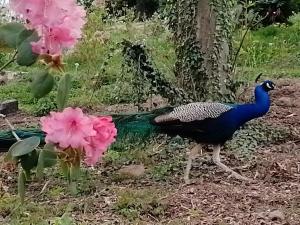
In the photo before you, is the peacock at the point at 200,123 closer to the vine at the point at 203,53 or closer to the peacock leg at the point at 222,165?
the peacock leg at the point at 222,165

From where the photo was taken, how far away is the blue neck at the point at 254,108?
5.23 m

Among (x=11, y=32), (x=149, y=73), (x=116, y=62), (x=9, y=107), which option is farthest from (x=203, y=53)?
(x=11, y=32)

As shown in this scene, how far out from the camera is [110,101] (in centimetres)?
840

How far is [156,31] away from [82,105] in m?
2.39

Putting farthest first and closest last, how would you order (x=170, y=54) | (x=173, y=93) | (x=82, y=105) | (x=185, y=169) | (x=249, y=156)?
(x=170, y=54) → (x=82, y=105) → (x=173, y=93) → (x=249, y=156) → (x=185, y=169)

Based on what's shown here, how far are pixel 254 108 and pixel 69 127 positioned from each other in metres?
4.03

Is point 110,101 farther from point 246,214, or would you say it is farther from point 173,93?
point 246,214

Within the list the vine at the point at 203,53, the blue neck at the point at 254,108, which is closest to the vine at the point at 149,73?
the vine at the point at 203,53

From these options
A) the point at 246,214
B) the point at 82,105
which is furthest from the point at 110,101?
the point at 246,214

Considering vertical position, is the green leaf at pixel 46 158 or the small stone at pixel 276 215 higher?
the green leaf at pixel 46 158

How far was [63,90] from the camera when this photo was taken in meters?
1.42

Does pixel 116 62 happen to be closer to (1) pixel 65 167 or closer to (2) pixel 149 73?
(2) pixel 149 73

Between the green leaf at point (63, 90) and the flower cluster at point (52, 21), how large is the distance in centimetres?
5

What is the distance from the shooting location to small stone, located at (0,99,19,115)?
26.8ft
